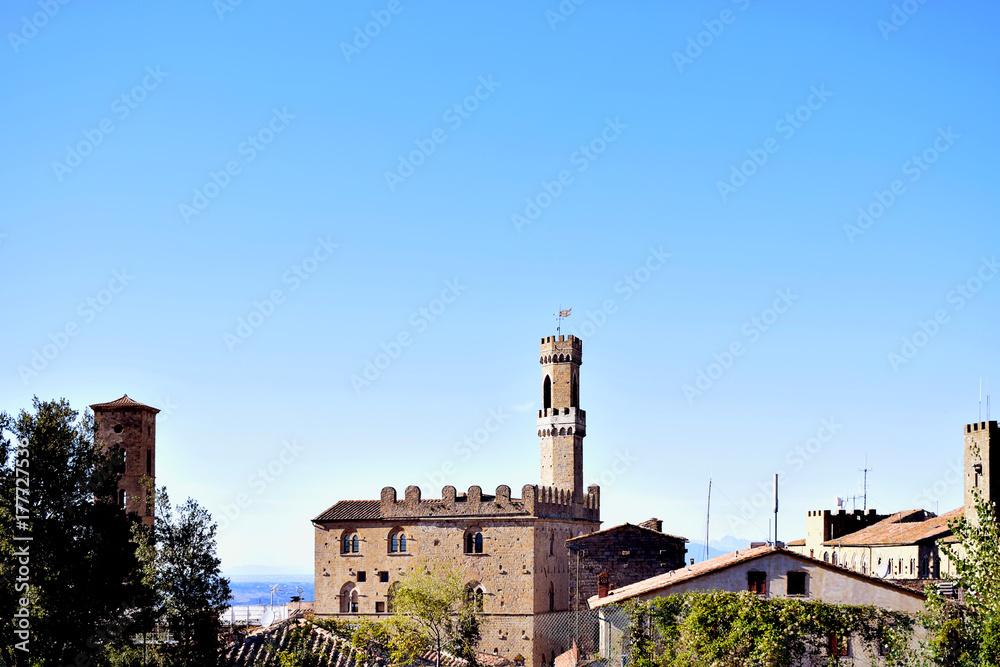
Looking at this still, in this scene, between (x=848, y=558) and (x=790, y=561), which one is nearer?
(x=790, y=561)

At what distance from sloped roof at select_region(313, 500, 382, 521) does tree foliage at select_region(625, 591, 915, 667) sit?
33407 mm

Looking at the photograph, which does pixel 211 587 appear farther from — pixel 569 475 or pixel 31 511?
pixel 569 475

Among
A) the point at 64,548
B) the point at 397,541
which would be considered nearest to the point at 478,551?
the point at 397,541

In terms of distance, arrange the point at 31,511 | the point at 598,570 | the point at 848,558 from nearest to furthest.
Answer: the point at 31,511 → the point at 598,570 → the point at 848,558

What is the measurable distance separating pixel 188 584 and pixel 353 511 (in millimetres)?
37111

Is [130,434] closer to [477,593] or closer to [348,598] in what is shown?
[348,598]

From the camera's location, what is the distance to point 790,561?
3712 cm

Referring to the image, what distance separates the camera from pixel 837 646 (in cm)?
3550

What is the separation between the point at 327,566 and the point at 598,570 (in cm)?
1785

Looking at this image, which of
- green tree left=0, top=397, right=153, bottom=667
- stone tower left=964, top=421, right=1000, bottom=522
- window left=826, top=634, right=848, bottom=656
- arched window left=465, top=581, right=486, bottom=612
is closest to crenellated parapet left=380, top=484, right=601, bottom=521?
arched window left=465, top=581, right=486, bottom=612

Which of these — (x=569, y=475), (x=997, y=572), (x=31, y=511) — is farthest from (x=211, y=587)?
(x=569, y=475)

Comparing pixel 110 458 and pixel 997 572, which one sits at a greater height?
pixel 110 458

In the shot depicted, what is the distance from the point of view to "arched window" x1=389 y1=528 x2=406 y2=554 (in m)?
66.6

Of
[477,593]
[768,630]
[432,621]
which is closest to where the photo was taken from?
[768,630]
